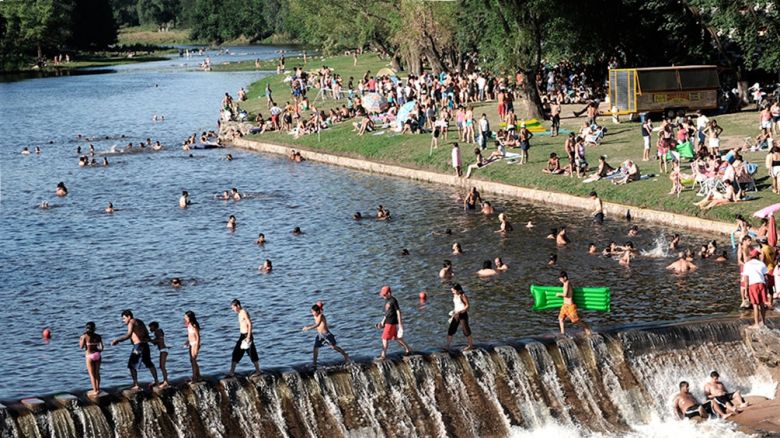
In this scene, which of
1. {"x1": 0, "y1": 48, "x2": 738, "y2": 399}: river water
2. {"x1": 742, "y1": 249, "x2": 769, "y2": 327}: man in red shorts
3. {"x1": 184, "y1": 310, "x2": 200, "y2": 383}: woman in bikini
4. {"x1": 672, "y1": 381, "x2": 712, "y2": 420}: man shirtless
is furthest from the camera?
{"x1": 0, "y1": 48, "x2": 738, "y2": 399}: river water

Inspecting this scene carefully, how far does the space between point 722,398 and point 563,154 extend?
27393mm

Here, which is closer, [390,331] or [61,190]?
[390,331]

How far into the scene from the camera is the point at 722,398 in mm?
27484

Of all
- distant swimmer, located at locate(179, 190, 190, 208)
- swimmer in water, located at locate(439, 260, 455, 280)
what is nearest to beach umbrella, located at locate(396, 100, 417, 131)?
distant swimmer, located at locate(179, 190, 190, 208)

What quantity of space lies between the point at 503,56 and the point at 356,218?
52.8 feet

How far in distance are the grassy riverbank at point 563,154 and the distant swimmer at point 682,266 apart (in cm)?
456

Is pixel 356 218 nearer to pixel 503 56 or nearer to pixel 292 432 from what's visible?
pixel 503 56

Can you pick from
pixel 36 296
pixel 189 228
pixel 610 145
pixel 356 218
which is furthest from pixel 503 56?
pixel 36 296

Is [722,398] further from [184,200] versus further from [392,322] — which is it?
[184,200]

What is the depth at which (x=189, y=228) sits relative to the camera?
49312mm

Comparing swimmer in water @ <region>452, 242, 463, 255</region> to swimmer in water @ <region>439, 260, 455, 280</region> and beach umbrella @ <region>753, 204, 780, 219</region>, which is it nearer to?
swimmer in water @ <region>439, 260, 455, 280</region>

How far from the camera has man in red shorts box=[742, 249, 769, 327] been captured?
29109 mm

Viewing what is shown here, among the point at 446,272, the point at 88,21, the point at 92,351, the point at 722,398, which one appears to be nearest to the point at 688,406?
the point at 722,398

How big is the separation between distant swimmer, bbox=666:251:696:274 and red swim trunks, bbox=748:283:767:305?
26.0 feet
